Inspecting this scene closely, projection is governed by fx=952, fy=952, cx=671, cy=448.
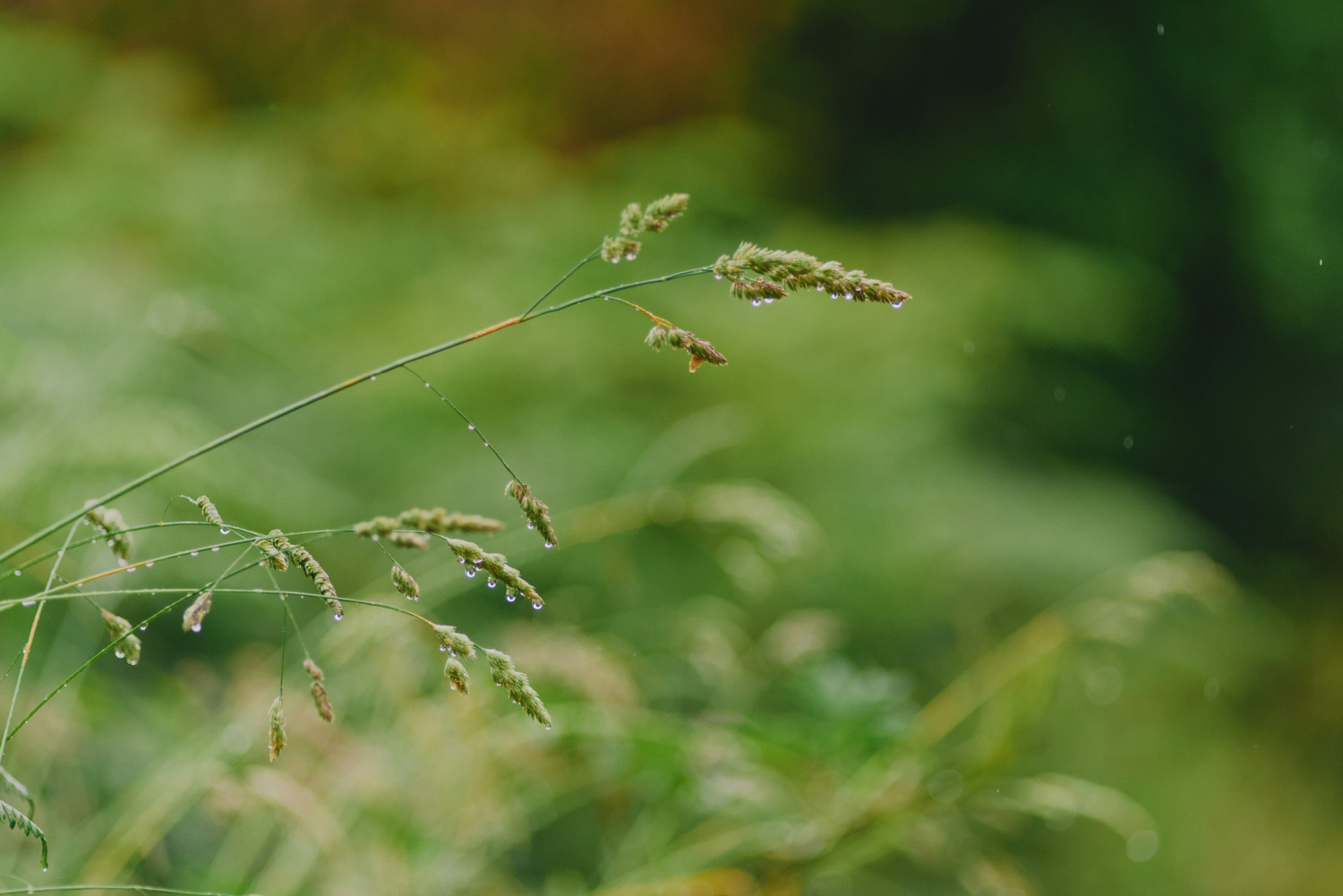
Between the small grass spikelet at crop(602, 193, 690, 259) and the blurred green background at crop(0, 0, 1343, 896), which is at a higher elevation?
the blurred green background at crop(0, 0, 1343, 896)

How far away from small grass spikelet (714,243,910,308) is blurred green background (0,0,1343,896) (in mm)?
686

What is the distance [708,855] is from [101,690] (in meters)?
0.91

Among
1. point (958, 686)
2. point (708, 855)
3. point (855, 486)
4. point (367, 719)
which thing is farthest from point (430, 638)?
point (855, 486)

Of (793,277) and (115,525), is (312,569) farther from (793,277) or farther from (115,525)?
(793,277)

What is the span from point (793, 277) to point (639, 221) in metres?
0.11

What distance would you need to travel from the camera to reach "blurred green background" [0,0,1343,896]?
1234 millimetres

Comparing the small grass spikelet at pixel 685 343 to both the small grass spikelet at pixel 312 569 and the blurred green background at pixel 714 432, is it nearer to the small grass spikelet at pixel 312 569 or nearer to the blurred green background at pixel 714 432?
the small grass spikelet at pixel 312 569

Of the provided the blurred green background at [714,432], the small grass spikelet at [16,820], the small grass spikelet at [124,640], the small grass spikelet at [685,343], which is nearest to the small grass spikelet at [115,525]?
the small grass spikelet at [124,640]

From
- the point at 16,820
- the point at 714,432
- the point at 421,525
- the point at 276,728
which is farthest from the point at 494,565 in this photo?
the point at 714,432

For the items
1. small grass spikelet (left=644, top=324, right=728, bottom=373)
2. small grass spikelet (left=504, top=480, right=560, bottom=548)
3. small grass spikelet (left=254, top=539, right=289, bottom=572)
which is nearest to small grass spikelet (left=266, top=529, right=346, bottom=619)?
small grass spikelet (left=254, top=539, right=289, bottom=572)

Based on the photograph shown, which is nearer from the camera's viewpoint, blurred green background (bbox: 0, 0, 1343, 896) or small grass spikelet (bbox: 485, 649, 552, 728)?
small grass spikelet (bbox: 485, 649, 552, 728)

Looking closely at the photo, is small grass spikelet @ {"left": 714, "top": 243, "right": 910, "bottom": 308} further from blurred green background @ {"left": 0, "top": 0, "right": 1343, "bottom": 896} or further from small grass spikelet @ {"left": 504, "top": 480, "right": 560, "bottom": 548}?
blurred green background @ {"left": 0, "top": 0, "right": 1343, "bottom": 896}

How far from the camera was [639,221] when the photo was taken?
1.98 ft

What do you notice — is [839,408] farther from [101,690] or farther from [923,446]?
[101,690]
